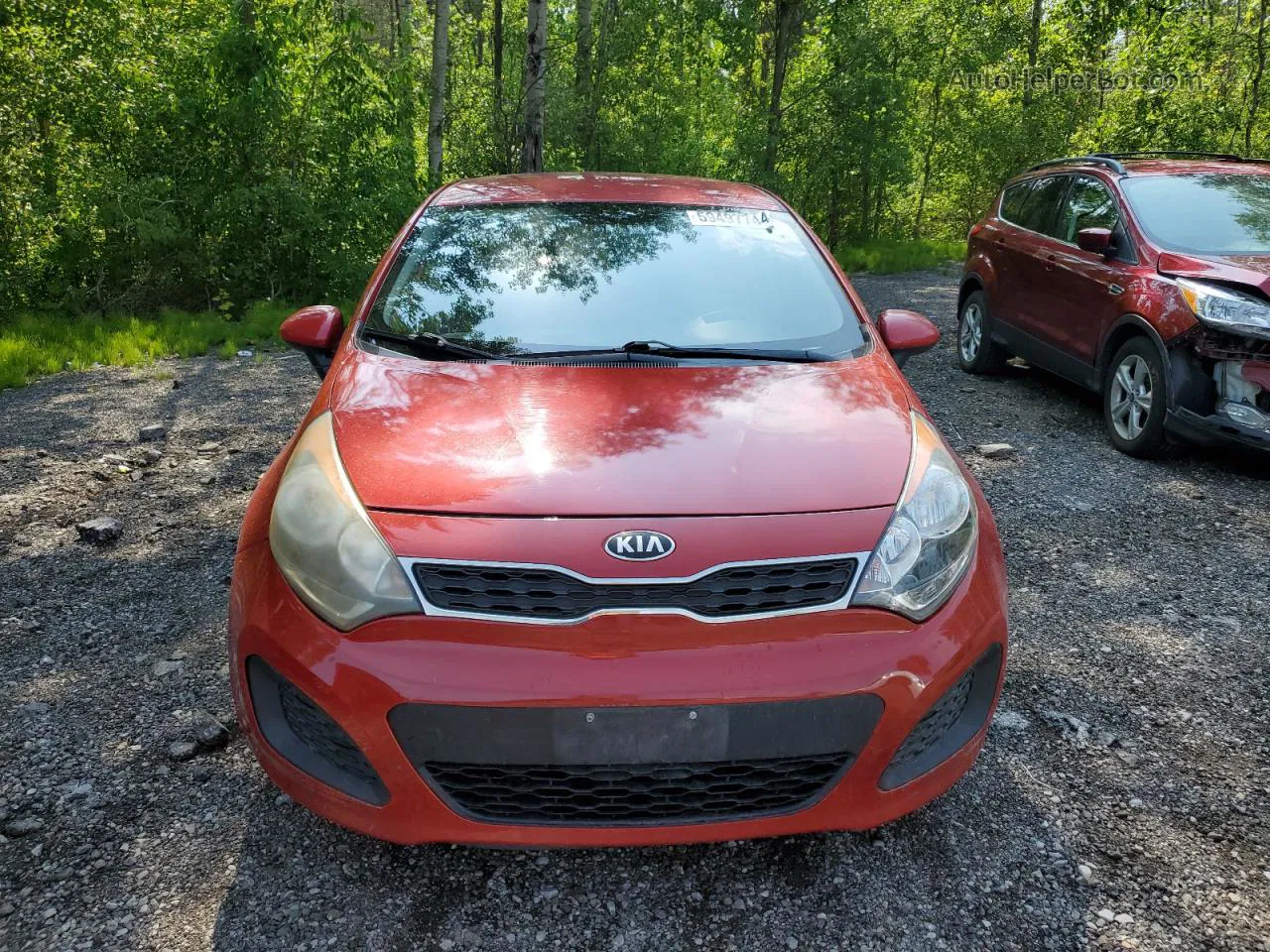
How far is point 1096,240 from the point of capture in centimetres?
600

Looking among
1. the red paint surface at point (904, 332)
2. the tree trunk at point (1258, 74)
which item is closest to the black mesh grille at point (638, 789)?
the red paint surface at point (904, 332)

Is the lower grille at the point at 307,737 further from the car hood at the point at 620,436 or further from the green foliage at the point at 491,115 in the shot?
the green foliage at the point at 491,115

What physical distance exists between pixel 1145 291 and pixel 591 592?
4.91 metres

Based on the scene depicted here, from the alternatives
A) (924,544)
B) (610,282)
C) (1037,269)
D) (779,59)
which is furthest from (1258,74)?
(924,544)

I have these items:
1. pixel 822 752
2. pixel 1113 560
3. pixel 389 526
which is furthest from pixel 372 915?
pixel 1113 560

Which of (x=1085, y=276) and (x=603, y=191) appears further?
(x=1085, y=276)

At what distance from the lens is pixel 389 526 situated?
2080mm

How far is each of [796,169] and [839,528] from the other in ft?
51.1

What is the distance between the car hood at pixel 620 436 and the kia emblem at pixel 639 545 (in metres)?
0.06

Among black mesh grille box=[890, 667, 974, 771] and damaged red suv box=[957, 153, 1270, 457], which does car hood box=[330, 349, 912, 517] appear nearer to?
black mesh grille box=[890, 667, 974, 771]

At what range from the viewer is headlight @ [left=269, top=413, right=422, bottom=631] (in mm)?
2002

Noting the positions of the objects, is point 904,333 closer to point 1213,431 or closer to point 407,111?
point 1213,431

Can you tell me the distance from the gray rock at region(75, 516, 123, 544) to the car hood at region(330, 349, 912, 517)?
2.03m

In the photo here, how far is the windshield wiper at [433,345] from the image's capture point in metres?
2.85
